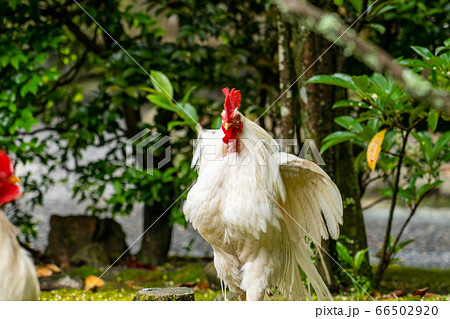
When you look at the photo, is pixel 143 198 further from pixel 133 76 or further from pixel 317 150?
pixel 317 150

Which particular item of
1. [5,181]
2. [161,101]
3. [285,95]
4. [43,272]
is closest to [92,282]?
[43,272]

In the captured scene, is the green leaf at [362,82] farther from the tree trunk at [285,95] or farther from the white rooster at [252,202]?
the tree trunk at [285,95]

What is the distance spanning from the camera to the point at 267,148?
5.55 feet

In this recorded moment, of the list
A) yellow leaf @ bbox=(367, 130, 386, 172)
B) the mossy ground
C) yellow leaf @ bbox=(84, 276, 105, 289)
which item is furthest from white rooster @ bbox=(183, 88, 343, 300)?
yellow leaf @ bbox=(84, 276, 105, 289)

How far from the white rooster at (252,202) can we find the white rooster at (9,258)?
654 mm

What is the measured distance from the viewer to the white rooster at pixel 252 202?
1.56 meters

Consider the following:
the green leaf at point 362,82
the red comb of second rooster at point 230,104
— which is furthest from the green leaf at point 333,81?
the red comb of second rooster at point 230,104

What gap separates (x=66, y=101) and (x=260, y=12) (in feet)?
4.96

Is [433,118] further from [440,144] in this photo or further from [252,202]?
[252,202]

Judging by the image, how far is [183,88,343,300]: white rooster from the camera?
156cm

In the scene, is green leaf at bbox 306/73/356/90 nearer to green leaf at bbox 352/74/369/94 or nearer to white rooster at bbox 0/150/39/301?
green leaf at bbox 352/74/369/94

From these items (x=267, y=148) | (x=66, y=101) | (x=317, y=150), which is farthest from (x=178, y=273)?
(x=66, y=101)

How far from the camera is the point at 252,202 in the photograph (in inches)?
61.1
